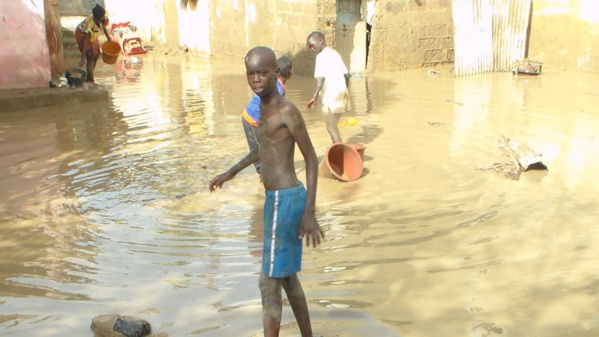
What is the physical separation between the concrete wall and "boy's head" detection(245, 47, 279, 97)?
823 centimetres

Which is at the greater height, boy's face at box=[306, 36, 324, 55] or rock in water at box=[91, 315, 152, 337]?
boy's face at box=[306, 36, 324, 55]

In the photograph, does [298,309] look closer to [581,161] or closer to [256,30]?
[581,161]

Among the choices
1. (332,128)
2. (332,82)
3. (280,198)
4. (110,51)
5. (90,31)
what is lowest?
(332,128)

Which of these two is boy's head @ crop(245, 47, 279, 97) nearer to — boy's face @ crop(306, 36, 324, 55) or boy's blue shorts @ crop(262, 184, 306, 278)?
boy's blue shorts @ crop(262, 184, 306, 278)

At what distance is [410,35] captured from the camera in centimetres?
1346

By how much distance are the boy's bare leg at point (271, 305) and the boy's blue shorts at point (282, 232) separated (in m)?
0.07

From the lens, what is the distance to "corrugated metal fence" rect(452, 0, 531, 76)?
13.1 metres

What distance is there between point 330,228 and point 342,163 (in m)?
1.67

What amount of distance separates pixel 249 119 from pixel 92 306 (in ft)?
8.18

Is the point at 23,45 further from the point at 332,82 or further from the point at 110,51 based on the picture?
the point at 332,82

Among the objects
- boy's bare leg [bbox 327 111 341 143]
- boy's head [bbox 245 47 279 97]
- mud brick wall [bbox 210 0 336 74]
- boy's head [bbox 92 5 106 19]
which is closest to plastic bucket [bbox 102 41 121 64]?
boy's head [bbox 92 5 106 19]

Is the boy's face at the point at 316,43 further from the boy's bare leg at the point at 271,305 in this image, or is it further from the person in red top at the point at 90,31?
the person in red top at the point at 90,31

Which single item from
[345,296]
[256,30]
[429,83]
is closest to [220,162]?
[345,296]

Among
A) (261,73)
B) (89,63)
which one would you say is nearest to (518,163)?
(261,73)
